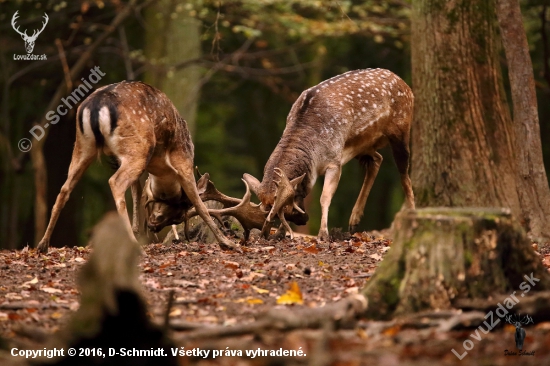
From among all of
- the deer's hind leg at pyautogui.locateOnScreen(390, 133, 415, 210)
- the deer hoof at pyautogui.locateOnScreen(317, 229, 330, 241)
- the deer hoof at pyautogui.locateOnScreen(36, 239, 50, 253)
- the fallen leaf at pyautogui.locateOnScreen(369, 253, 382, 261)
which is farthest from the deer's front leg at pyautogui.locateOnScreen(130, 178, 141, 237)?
the deer's hind leg at pyautogui.locateOnScreen(390, 133, 415, 210)

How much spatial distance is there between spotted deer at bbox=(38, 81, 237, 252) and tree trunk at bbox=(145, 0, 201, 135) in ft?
21.1

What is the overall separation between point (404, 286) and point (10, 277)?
3512 mm

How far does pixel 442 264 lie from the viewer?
4910mm

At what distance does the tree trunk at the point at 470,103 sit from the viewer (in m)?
8.84

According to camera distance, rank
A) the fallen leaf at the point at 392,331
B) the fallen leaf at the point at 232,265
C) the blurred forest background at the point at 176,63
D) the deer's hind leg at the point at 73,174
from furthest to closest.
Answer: the blurred forest background at the point at 176,63
the deer's hind leg at the point at 73,174
the fallen leaf at the point at 232,265
the fallen leaf at the point at 392,331

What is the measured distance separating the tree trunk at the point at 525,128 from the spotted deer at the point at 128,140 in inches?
137

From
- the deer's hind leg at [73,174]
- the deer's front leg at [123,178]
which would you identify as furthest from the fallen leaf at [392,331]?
the deer's hind leg at [73,174]

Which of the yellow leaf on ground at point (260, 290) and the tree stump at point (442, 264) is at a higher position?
the tree stump at point (442, 264)

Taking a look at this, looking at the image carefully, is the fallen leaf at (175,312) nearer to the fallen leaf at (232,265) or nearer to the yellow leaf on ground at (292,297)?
the yellow leaf on ground at (292,297)

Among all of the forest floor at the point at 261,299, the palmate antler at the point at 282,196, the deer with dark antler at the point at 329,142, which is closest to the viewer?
the forest floor at the point at 261,299

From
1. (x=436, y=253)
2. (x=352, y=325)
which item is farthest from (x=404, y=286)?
(x=352, y=325)

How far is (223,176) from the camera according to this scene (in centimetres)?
2323

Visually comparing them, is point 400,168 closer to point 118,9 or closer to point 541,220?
point 541,220

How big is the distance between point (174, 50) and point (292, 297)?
1092cm
